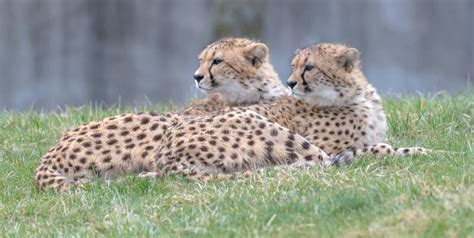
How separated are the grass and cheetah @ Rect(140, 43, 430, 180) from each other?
201 mm

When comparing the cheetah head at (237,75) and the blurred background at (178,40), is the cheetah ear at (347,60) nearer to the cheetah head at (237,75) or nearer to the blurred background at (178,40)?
the cheetah head at (237,75)

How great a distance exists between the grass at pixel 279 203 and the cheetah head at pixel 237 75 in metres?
0.96

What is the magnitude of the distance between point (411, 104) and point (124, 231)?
11.3ft

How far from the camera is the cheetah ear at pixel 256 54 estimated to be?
9281 millimetres

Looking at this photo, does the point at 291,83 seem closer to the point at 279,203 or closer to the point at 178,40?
the point at 279,203

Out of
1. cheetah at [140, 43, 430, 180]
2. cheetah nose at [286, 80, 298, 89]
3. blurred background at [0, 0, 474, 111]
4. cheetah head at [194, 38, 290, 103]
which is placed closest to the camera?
cheetah at [140, 43, 430, 180]

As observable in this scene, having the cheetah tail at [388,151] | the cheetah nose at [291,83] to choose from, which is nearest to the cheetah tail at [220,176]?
the cheetah tail at [388,151]

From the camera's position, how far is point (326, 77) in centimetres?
877

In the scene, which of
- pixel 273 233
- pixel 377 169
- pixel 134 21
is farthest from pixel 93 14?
pixel 273 233

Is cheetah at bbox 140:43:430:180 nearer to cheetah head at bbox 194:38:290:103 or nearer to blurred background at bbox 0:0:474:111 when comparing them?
cheetah head at bbox 194:38:290:103

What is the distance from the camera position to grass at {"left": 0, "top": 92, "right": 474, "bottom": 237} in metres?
6.40

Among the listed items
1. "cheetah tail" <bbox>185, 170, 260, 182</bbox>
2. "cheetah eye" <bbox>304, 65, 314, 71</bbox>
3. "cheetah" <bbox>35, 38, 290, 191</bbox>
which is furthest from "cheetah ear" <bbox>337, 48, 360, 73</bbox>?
"cheetah tail" <bbox>185, 170, 260, 182</bbox>

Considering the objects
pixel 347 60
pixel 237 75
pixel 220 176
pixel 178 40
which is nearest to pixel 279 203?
pixel 220 176

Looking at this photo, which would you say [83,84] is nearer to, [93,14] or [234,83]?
[93,14]
